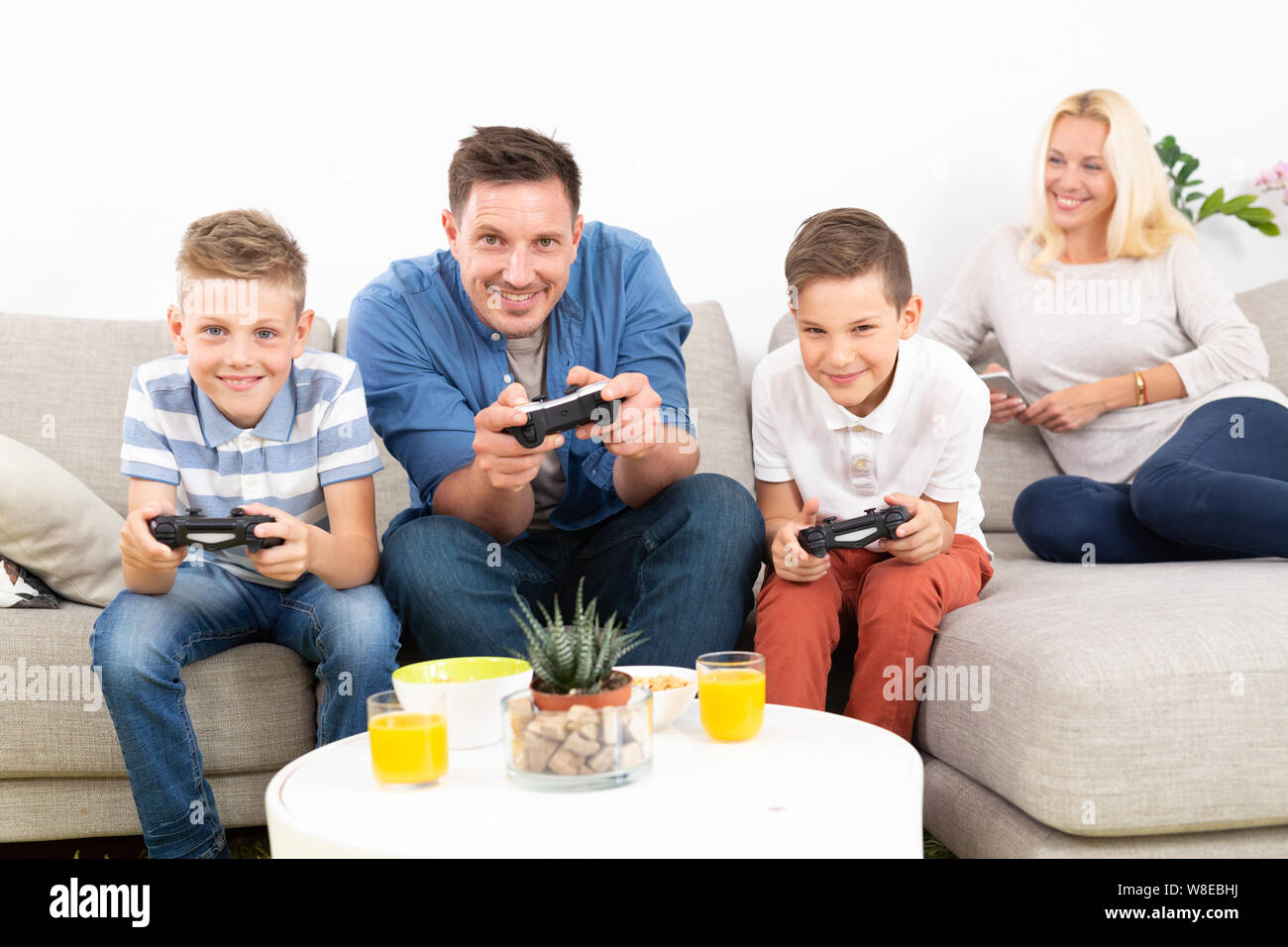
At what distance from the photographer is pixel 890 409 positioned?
65.5 inches

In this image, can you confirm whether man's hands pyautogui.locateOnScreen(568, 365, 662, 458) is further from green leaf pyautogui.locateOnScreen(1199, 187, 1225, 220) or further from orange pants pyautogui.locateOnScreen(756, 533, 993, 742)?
green leaf pyautogui.locateOnScreen(1199, 187, 1225, 220)

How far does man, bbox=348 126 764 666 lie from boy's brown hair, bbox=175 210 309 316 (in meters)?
0.18

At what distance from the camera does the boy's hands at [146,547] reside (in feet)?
4.32

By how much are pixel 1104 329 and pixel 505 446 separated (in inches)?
53.1

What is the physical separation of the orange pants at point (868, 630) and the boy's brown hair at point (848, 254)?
41cm

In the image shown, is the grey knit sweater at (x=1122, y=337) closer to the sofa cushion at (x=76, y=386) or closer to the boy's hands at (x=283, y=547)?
the boy's hands at (x=283, y=547)

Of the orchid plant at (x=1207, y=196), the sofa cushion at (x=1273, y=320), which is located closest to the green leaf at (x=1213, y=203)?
the orchid plant at (x=1207, y=196)

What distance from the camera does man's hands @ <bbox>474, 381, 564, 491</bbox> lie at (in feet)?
4.57

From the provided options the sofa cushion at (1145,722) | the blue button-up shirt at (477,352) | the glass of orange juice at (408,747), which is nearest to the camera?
the glass of orange juice at (408,747)

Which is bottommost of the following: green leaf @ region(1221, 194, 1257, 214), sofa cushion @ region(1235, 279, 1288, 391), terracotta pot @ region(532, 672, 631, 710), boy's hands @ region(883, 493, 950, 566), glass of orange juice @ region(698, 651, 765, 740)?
glass of orange juice @ region(698, 651, 765, 740)

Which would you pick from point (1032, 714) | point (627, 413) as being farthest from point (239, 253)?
point (1032, 714)

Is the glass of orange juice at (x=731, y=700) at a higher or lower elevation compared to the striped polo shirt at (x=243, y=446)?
lower

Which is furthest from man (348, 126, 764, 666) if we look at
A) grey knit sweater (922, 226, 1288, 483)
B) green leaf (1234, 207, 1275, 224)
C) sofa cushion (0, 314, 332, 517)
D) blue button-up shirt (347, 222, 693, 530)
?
green leaf (1234, 207, 1275, 224)

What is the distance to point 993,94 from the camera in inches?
101
